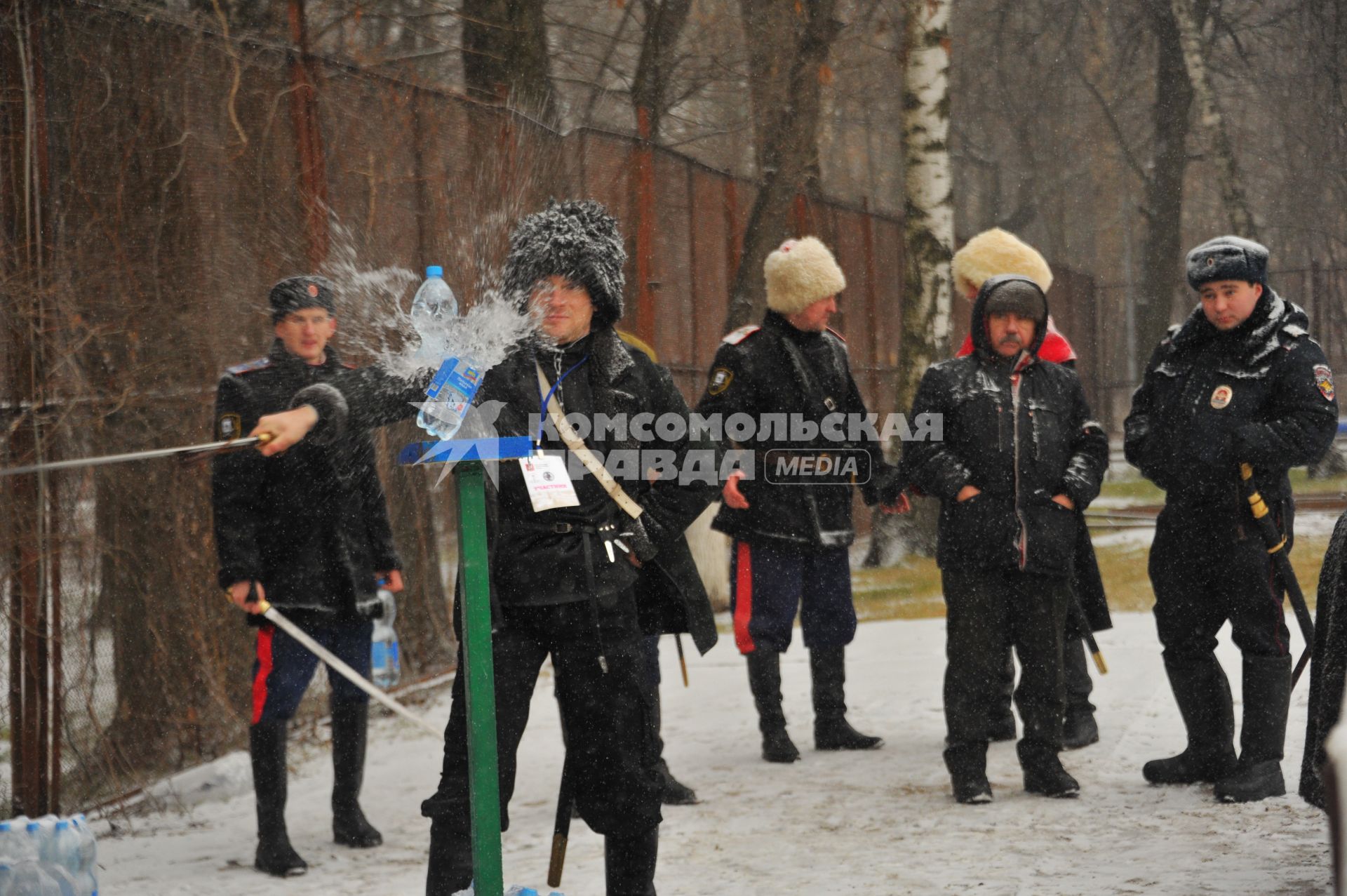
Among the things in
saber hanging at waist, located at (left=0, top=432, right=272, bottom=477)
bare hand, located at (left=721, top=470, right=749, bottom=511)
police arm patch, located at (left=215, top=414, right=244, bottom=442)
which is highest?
police arm patch, located at (left=215, top=414, right=244, bottom=442)

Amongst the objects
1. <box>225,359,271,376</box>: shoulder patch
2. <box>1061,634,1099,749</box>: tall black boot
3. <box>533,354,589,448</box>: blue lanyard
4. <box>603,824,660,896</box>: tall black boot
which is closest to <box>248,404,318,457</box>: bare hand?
<box>533,354,589,448</box>: blue lanyard

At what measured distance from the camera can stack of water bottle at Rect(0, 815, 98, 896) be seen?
135 inches

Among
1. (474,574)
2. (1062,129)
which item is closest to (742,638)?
(474,574)

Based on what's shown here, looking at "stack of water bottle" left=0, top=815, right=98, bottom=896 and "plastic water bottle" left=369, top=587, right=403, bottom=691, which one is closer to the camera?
"stack of water bottle" left=0, top=815, right=98, bottom=896

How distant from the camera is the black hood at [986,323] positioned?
16.1ft

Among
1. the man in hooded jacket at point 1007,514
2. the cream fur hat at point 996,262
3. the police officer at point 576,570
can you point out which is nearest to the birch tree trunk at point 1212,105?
the cream fur hat at point 996,262

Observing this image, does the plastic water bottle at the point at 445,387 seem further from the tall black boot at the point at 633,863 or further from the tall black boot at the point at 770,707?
the tall black boot at the point at 770,707

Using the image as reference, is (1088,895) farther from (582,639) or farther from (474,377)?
(474,377)

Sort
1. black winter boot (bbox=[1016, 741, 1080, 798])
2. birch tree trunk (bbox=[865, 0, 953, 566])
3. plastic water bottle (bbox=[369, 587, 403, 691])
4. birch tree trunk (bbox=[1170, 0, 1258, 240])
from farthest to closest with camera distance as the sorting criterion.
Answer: birch tree trunk (bbox=[1170, 0, 1258, 240])
birch tree trunk (bbox=[865, 0, 953, 566])
plastic water bottle (bbox=[369, 587, 403, 691])
black winter boot (bbox=[1016, 741, 1080, 798])

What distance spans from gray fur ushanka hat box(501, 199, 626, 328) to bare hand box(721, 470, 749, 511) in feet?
7.06

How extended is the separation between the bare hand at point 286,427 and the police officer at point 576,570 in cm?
54

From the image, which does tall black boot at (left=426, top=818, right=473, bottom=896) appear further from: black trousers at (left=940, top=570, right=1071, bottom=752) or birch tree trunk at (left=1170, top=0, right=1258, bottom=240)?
birch tree trunk at (left=1170, top=0, right=1258, bottom=240)

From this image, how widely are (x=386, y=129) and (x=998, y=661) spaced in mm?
3405

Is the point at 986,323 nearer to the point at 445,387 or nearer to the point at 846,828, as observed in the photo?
the point at 846,828
